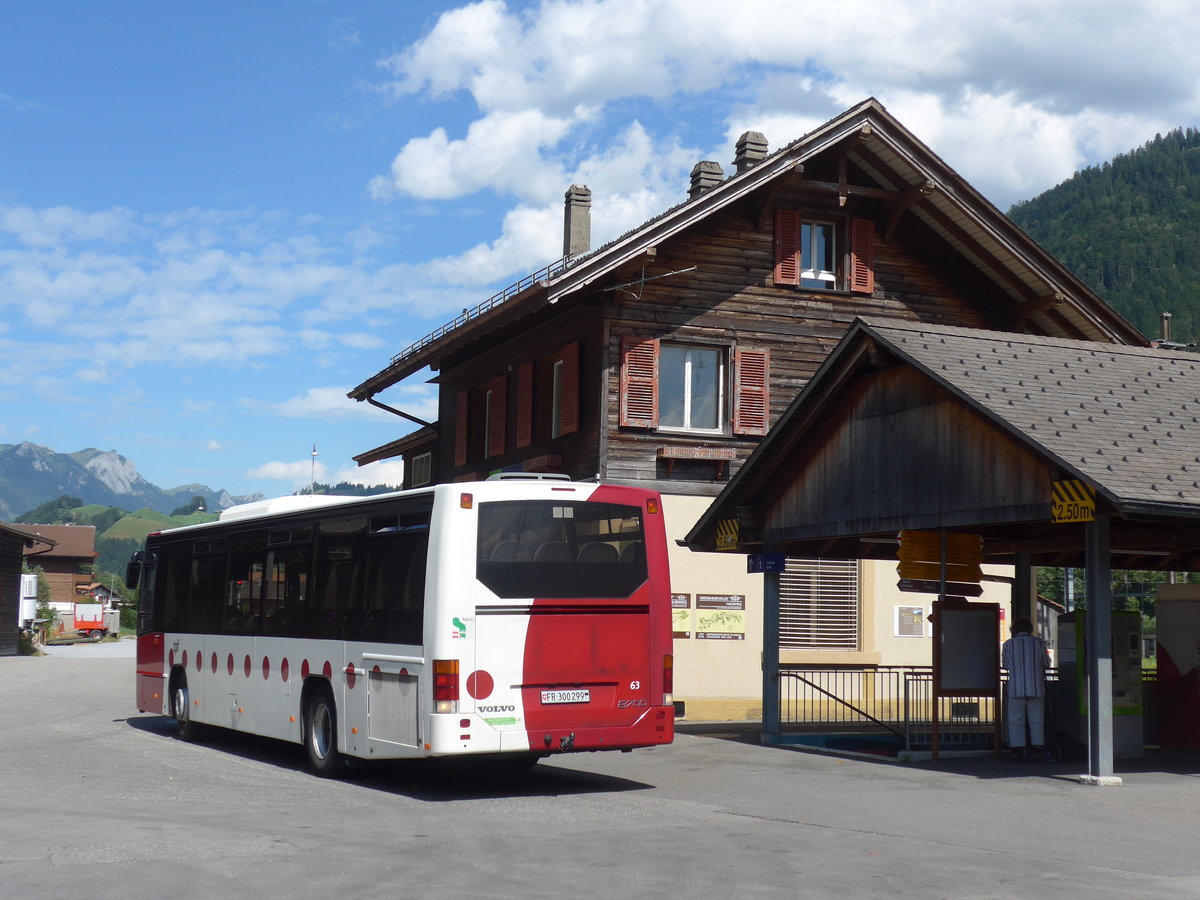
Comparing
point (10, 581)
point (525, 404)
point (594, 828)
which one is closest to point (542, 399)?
point (525, 404)

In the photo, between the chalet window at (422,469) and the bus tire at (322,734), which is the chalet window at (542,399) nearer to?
the chalet window at (422,469)

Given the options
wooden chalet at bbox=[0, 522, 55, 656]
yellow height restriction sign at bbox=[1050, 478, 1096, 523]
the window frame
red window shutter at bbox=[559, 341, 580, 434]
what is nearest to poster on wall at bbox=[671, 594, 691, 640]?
the window frame

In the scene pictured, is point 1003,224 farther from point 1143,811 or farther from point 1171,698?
point 1143,811

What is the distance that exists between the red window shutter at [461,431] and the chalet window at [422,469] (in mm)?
6048

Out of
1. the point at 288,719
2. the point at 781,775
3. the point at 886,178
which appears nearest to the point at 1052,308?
the point at 886,178

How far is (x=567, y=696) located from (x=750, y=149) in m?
18.7

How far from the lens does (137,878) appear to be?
897 cm

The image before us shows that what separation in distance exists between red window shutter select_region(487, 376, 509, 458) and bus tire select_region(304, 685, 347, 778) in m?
15.6

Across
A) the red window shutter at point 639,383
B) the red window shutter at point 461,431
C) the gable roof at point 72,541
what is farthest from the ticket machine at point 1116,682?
the gable roof at point 72,541

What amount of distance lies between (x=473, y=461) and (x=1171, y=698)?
17392 millimetres

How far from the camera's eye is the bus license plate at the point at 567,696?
1370 cm

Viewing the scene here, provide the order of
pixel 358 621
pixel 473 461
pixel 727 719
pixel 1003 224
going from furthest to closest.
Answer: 1. pixel 473 461
2. pixel 1003 224
3. pixel 727 719
4. pixel 358 621

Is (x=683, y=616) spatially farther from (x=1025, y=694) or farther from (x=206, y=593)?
(x=206, y=593)

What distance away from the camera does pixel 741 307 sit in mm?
27547
